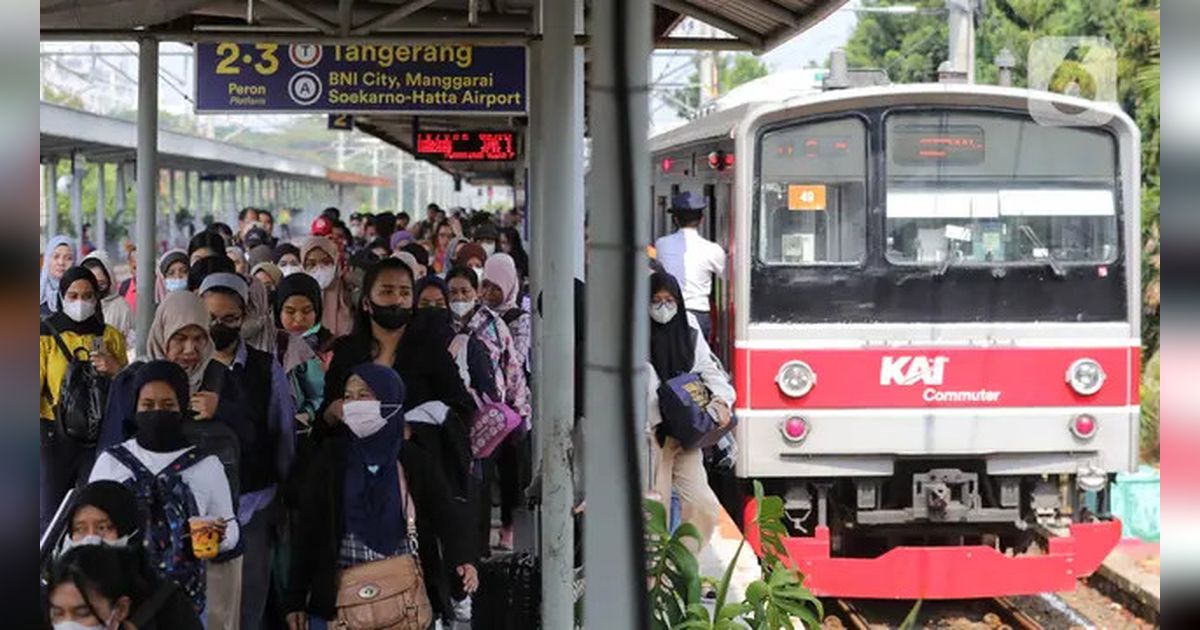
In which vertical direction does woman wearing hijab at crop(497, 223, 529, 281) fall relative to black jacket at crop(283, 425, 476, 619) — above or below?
above

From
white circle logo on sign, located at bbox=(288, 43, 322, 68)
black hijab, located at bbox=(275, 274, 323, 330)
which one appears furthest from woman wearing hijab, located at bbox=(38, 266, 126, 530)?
white circle logo on sign, located at bbox=(288, 43, 322, 68)

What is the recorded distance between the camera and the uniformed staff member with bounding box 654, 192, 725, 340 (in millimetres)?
10609

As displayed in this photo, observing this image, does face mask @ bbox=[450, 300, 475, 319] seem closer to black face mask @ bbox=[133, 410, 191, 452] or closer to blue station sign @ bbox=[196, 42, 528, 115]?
blue station sign @ bbox=[196, 42, 528, 115]

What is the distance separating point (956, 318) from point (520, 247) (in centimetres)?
875

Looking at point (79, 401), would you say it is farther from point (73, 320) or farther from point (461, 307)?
point (461, 307)

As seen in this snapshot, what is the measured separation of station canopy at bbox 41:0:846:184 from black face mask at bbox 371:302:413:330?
244 cm

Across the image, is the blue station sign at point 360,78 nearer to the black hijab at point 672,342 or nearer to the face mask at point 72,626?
the black hijab at point 672,342

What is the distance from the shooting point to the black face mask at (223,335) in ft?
21.0

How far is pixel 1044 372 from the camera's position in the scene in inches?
403

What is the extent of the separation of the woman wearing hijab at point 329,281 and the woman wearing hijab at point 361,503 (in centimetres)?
383

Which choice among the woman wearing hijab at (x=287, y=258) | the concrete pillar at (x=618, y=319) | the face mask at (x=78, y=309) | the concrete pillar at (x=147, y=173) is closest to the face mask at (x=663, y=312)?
the woman wearing hijab at (x=287, y=258)

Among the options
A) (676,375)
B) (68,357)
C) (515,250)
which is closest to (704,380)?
(676,375)

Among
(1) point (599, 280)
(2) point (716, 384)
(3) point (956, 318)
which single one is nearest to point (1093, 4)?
(3) point (956, 318)

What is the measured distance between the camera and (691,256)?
10672 millimetres
